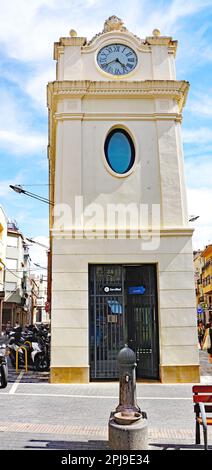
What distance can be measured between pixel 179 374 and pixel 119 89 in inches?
324

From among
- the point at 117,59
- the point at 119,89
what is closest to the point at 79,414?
the point at 119,89

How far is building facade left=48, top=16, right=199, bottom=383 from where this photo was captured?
10.9 m

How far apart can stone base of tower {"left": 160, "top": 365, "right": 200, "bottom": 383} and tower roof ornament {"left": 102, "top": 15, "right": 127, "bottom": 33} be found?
33.6ft

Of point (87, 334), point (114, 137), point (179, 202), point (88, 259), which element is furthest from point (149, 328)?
point (114, 137)

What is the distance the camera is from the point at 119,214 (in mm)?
11734

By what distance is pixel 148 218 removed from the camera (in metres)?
11.7

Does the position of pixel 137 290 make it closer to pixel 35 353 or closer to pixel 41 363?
pixel 35 353

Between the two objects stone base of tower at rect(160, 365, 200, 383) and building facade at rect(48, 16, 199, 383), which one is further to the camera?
building facade at rect(48, 16, 199, 383)

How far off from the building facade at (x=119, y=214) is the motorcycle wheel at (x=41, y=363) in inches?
100

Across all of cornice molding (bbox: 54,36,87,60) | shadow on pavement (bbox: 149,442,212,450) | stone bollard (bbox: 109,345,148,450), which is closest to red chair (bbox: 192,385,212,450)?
shadow on pavement (bbox: 149,442,212,450)

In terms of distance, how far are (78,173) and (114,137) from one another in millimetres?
1624

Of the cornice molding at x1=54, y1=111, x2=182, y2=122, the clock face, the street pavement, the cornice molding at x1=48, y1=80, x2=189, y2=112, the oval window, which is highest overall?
the clock face

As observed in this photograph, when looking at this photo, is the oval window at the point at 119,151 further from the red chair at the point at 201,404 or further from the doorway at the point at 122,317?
the red chair at the point at 201,404

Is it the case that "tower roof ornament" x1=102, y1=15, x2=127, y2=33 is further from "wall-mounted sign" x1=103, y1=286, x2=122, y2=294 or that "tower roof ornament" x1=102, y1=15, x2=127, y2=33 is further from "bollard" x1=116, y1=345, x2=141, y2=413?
"bollard" x1=116, y1=345, x2=141, y2=413
